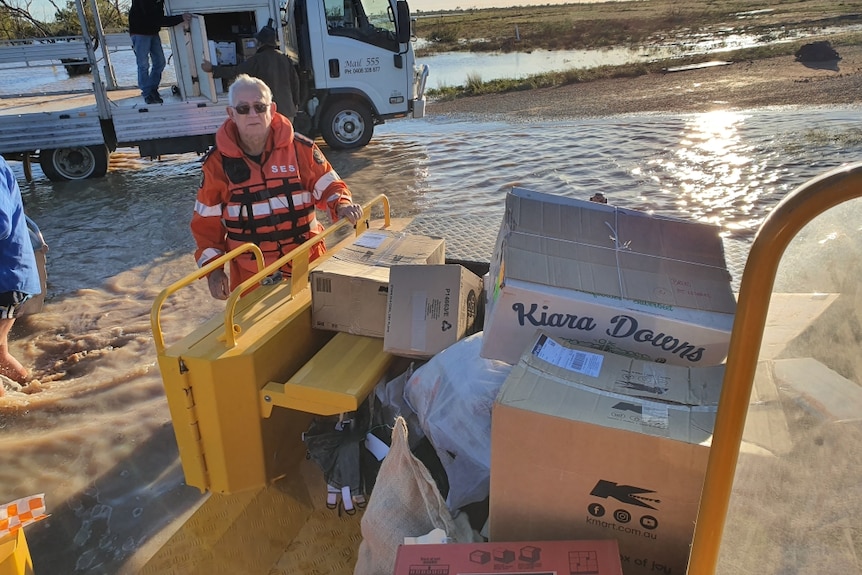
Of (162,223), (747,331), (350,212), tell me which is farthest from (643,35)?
(747,331)

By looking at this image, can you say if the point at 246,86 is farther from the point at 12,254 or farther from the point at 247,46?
the point at 247,46

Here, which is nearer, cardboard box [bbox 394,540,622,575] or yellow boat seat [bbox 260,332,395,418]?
cardboard box [bbox 394,540,622,575]

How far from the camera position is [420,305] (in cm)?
249

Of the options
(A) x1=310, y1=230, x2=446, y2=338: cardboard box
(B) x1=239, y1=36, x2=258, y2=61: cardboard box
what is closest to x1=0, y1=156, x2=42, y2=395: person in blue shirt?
(A) x1=310, y1=230, x2=446, y2=338: cardboard box

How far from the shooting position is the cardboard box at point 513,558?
4.75 feet

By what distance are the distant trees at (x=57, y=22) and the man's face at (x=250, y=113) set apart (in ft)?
40.5

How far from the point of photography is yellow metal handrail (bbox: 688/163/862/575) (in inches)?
35.2

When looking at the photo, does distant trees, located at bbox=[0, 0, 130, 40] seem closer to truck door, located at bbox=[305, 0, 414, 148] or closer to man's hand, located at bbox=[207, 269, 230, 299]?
truck door, located at bbox=[305, 0, 414, 148]

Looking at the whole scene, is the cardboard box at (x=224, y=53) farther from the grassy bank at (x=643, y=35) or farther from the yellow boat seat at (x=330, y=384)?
the grassy bank at (x=643, y=35)

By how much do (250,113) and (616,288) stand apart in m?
2.00

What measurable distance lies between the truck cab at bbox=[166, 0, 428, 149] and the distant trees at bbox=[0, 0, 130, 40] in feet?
20.6

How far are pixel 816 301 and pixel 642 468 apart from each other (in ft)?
1.73

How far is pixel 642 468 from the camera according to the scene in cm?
142

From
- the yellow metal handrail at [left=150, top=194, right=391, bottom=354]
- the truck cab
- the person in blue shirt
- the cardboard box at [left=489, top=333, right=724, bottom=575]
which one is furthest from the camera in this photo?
the truck cab
